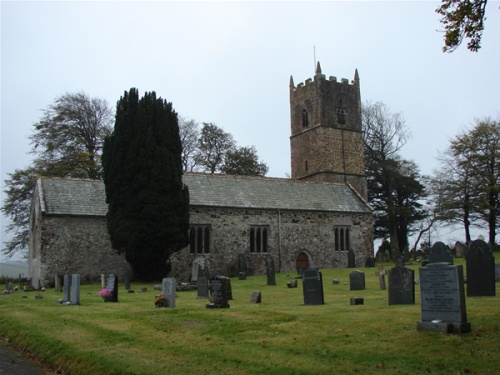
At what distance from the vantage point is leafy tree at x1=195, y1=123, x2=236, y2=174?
1843 inches

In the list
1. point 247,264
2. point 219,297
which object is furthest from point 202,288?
point 247,264

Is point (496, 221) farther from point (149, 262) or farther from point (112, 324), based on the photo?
point (112, 324)

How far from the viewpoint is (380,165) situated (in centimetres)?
4675

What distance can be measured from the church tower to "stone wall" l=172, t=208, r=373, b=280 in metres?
6.65

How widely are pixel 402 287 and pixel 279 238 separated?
1831cm

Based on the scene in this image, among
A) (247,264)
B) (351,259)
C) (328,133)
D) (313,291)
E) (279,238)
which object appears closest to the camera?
(313,291)

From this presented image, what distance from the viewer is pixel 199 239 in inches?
1164

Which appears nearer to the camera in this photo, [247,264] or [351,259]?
[247,264]

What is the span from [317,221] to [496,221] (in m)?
14.8

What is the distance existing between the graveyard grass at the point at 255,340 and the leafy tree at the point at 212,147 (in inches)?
1298

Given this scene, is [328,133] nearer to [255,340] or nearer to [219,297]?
[219,297]

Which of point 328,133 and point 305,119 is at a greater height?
point 305,119

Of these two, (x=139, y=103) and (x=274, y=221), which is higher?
(x=139, y=103)

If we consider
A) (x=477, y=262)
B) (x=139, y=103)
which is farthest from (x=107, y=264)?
(x=477, y=262)
